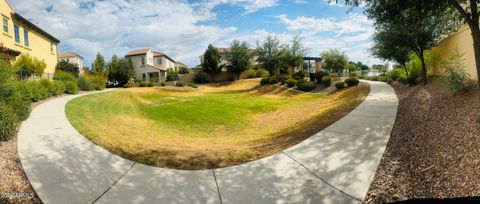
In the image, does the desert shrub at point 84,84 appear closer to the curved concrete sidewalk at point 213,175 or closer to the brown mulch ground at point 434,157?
the curved concrete sidewalk at point 213,175

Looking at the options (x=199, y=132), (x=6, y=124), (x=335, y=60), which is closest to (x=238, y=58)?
(x=335, y=60)

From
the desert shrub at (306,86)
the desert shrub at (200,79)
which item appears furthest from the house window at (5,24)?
the desert shrub at (200,79)

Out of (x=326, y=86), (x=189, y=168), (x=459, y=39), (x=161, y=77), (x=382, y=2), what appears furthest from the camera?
(x=161, y=77)

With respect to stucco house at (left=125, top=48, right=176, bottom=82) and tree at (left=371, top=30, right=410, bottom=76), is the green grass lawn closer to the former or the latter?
tree at (left=371, top=30, right=410, bottom=76)

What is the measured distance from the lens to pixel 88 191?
5.34 metres

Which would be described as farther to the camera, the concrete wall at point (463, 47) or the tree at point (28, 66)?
the tree at point (28, 66)

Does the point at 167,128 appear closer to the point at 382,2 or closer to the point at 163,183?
the point at 163,183

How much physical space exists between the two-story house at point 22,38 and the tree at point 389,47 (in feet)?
76.5

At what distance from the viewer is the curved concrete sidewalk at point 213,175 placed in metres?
5.21

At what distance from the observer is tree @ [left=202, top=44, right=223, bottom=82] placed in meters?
51.3

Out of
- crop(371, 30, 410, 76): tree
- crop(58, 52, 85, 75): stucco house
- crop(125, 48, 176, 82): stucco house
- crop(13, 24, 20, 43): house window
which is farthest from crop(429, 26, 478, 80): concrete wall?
crop(58, 52, 85, 75): stucco house

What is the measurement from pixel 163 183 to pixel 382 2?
29.0 ft

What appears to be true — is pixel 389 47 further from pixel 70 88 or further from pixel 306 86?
pixel 70 88

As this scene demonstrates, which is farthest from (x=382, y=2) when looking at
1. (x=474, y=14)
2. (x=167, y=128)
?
(x=167, y=128)
